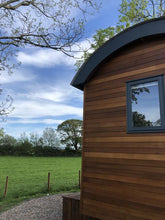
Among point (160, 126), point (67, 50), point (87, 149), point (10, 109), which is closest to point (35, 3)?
point (67, 50)

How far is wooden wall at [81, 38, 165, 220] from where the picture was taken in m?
3.20

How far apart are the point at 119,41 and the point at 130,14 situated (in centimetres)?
729

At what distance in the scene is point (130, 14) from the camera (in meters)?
10.0

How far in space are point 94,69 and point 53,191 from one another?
7393 millimetres

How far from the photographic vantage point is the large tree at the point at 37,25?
24.2ft

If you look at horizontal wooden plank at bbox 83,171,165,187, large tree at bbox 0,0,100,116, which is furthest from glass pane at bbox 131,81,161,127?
large tree at bbox 0,0,100,116

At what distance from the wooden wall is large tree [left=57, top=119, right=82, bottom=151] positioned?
1144 inches

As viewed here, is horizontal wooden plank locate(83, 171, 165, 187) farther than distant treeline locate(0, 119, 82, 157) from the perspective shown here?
No

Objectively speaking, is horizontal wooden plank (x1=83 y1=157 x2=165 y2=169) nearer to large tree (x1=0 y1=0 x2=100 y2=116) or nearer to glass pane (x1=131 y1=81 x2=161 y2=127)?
glass pane (x1=131 y1=81 x2=161 y2=127)

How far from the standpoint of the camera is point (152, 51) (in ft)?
11.8

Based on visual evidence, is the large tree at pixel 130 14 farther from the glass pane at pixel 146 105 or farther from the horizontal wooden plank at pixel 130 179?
the horizontal wooden plank at pixel 130 179

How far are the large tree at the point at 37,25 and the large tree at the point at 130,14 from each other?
2.27 metres

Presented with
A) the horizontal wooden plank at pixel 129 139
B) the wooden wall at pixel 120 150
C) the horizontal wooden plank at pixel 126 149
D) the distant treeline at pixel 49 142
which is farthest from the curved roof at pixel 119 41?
the distant treeline at pixel 49 142

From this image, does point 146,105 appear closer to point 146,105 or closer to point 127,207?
point 146,105
